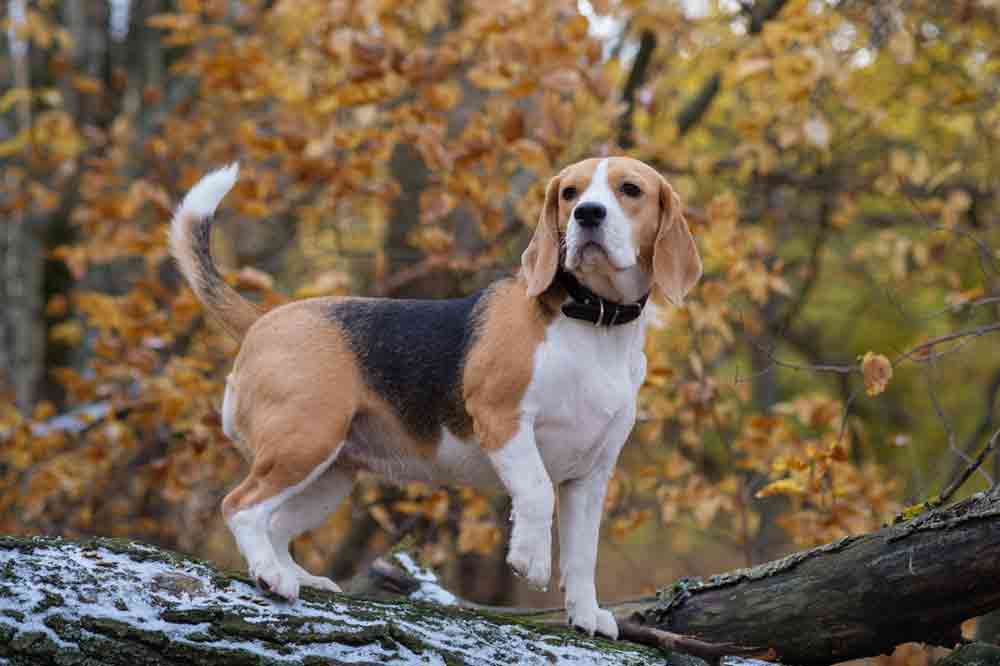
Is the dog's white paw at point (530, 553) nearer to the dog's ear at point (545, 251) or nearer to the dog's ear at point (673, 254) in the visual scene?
the dog's ear at point (545, 251)

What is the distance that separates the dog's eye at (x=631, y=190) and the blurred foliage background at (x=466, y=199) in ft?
2.85

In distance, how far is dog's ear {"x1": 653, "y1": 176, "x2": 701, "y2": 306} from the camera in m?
3.92

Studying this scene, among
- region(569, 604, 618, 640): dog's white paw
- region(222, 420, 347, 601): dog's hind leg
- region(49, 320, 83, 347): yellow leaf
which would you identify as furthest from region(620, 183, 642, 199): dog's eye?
region(49, 320, 83, 347): yellow leaf

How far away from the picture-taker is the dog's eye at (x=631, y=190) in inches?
153

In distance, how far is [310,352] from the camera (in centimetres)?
402

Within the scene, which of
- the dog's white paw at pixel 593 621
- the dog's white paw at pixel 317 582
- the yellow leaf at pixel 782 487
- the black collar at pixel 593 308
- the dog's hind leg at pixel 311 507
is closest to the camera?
the black collar at pixel 593 308

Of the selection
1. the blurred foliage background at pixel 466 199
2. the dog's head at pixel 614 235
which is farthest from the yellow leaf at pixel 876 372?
the dog's head at pixel 614 235

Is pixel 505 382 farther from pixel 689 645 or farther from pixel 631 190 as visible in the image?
pixel 689 645

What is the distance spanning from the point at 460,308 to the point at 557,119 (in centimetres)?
239

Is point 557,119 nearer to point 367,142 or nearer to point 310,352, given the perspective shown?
point 367,142

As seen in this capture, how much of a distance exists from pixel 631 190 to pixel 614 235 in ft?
0.71

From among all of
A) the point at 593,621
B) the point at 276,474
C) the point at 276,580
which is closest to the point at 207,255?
the point at 276,474

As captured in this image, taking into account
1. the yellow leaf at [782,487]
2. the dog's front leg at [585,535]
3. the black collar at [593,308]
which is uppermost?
the black collar at [593,308]

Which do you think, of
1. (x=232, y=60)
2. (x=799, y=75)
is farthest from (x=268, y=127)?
(x=799, y=75)
